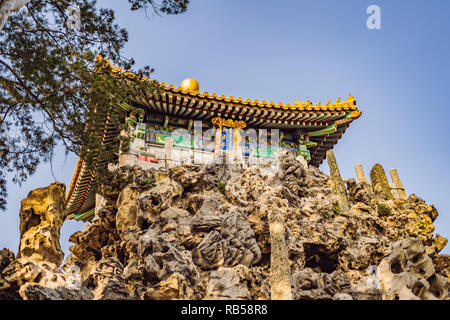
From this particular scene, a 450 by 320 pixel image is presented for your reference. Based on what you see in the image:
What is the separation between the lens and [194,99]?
54.0 ft

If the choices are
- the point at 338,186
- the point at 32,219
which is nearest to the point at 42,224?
the point at 32,219

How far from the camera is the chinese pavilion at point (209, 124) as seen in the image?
53.1 feet

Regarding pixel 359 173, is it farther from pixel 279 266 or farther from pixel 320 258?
pixel 279 266

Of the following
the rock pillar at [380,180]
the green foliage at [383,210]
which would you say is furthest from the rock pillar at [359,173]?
the green foliage at [383,210]

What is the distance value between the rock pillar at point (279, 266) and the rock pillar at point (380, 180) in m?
10.3

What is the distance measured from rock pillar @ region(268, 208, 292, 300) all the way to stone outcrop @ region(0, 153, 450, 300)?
3 centimetres

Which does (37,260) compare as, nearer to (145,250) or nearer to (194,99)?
(145,250)

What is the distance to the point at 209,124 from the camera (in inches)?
699

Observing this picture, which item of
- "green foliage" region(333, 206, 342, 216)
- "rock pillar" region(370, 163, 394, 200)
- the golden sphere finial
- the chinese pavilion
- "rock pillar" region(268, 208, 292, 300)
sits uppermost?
the golden sphere finial

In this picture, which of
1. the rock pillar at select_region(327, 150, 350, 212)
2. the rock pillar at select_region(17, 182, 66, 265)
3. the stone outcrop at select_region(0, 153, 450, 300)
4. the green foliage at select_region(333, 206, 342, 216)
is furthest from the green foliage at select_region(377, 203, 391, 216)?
the rock pillar at select_region(17, 182, 66, 265)

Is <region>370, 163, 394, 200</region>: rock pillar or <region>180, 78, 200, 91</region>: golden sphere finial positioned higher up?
<region>180, 78, 200, 91</region>: golden sphere finial

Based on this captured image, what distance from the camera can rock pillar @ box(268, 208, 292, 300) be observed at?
8.51 metres

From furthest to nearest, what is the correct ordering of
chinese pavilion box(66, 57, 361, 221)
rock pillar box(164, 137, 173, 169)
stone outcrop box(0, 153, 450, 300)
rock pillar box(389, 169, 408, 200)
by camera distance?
rock pillar box(389, 169, 408, 200) → chinese pavilion box(66, 57, 361, 221) → rock pillar box(164, 137, 173, 169) → stone outcrop box(0, 153, 450, 300)

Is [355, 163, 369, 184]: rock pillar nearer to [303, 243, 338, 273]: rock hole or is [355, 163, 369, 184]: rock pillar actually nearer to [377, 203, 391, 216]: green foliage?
[377, 203, 391, 216]: green foliage
